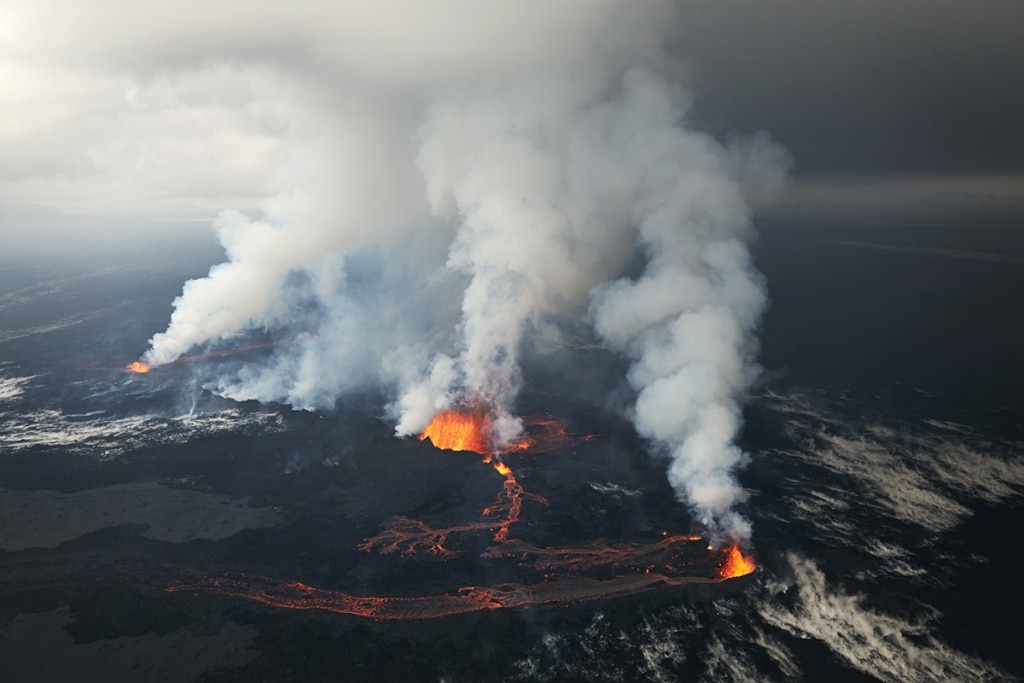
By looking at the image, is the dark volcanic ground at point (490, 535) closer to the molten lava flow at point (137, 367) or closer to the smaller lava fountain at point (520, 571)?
the smaller lava fountain at point (520, 571)

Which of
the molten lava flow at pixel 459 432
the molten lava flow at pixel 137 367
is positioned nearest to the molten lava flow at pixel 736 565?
the molten lava flow at pixel 459 432

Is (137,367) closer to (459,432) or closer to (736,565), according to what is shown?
(459,432)

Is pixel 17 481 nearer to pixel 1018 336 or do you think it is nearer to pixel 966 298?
pixel 1018 336

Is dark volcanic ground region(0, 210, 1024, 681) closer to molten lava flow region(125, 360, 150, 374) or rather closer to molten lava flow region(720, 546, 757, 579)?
molten lava flow region(720, 546, 757, 579)

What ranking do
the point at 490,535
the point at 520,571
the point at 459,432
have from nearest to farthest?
Result: 1. the point at 520,571
2. the point at 490,535
3. the point at 459,432

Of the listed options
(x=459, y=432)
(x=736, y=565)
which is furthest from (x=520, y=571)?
(x=459, y=432)

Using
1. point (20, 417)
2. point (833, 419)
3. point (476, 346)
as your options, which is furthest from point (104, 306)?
point (833, 419)
